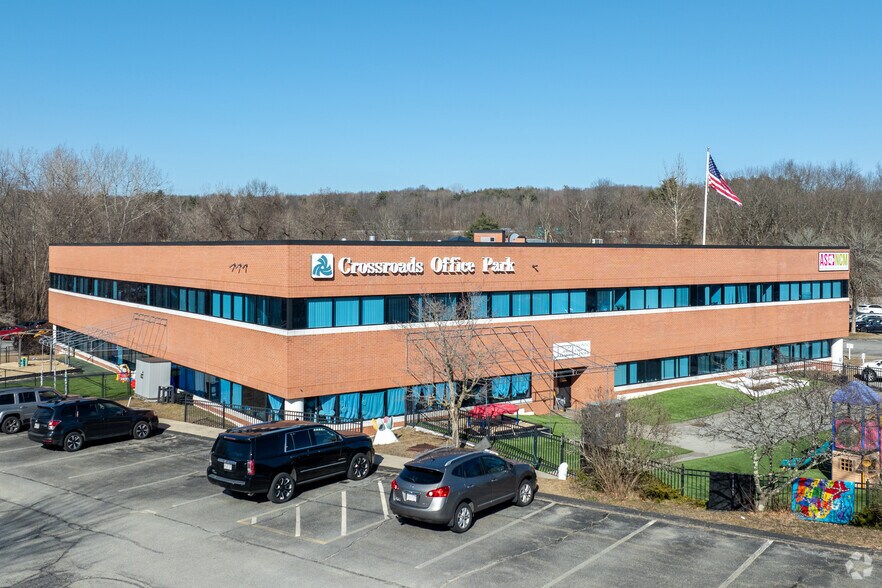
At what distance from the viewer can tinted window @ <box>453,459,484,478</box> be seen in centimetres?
1755

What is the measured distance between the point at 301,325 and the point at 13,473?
11.2 metres

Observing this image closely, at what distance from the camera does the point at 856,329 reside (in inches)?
3312

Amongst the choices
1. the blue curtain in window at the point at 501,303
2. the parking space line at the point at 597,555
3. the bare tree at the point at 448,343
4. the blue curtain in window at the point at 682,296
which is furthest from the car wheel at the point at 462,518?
the blue curtain in window at the point at 682,296

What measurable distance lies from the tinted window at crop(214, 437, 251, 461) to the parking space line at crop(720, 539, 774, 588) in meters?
11.4

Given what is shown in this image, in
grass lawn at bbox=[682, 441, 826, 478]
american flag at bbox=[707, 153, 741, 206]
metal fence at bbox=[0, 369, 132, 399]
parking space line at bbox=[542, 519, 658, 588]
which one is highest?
american flag at bbox=[707, 153, 741, 206]

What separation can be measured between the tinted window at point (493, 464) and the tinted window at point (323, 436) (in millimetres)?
5224

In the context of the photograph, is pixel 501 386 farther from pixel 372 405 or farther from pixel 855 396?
pixel 855 396

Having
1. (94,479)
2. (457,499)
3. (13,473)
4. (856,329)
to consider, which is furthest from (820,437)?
(856,329)

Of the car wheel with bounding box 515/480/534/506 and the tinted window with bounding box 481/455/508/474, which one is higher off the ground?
the tinted window with bounding box 481/455/508/474

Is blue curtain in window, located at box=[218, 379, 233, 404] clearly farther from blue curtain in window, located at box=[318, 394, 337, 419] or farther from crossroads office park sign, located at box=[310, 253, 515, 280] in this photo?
crossroads office park sign, located at box=[310, 253, 515, 280]

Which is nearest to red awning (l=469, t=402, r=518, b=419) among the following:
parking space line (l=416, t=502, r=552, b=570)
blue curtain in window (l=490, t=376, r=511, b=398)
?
blue curtain in window (l=490, t=376, r=511, b=398)

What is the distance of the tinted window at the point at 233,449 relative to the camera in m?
19.3

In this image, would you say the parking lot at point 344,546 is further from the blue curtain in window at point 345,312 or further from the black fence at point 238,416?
the blue curtain in window at point 345,312

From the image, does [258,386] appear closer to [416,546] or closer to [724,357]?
[416,546]
